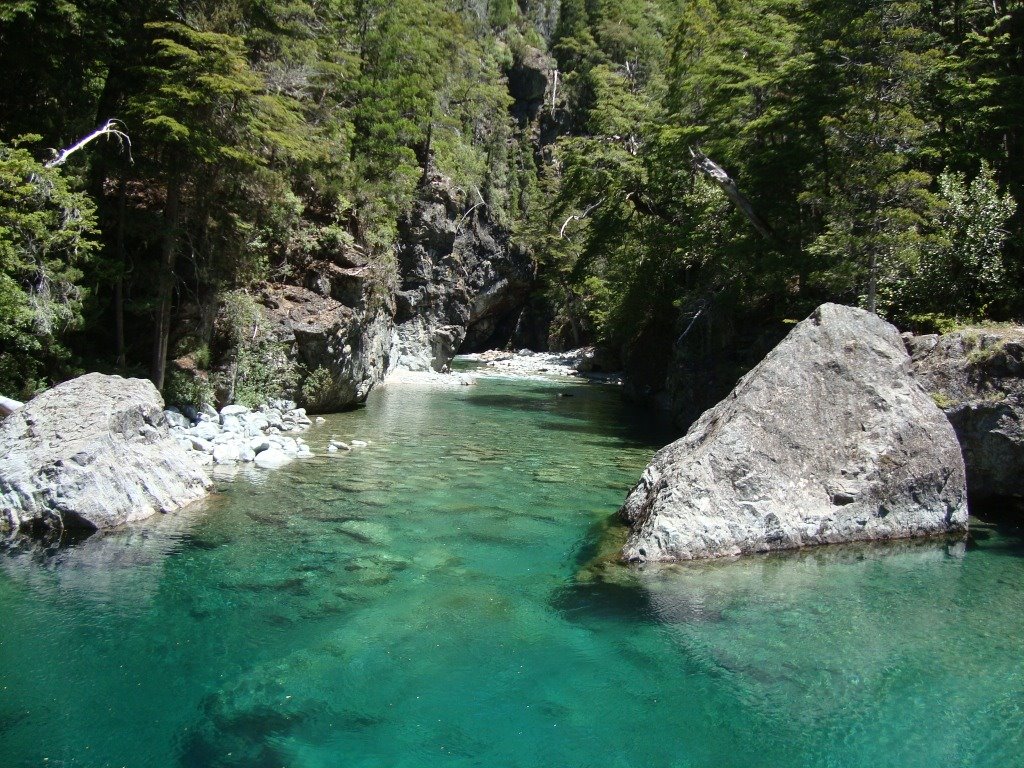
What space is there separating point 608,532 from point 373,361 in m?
17.7

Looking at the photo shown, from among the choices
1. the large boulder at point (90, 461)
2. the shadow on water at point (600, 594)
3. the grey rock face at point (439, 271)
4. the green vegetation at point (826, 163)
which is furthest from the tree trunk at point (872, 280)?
the grey rock face at point (439, 271)

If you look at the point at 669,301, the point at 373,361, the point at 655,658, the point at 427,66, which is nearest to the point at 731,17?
the point at 669,301

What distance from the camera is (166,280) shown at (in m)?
15.1

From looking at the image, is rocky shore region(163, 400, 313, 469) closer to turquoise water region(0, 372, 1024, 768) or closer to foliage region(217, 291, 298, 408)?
foliage region(217, 291, 298, 408)

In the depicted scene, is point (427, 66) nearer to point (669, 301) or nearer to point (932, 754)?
point (669, 301)

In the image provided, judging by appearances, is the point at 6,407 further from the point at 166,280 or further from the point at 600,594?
the point at 600,594

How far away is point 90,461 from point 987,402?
44.7ft

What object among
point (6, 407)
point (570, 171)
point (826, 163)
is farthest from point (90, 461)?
point (570, 171)

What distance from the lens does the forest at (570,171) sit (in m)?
13.4

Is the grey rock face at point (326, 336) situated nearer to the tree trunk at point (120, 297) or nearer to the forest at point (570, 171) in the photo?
the forest at point (570, 171)

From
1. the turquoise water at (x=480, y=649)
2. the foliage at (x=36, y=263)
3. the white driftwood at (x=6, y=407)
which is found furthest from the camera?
the foliage at (x=36, y=263)

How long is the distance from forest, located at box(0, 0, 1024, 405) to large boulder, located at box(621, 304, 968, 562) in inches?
177

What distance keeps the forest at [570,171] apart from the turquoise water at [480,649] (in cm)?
602

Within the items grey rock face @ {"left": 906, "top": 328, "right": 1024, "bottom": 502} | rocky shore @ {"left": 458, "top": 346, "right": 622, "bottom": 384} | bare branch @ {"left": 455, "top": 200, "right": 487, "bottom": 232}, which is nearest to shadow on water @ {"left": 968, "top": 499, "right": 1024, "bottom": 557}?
grey rock face @ {"left": 906, "top": 328, "right": 1024, "bottom": 502}
